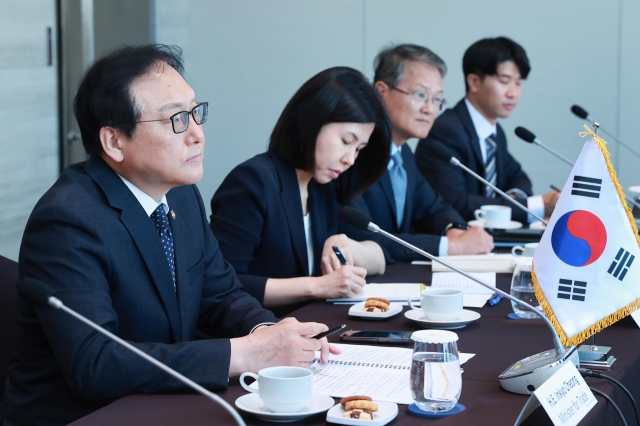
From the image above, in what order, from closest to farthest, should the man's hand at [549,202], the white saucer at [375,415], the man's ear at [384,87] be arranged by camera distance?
the white saucer at [375,415]
the man's ear at [384,87]
the man's hand at [549,202]

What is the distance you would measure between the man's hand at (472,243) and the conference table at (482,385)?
2.35ft

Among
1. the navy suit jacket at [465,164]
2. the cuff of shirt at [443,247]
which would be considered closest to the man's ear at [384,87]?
the navy suit jacket at [465,164]

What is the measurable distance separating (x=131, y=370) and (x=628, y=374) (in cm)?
86

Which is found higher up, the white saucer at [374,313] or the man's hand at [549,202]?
the white saucer at [374,313]

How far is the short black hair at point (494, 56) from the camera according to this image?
3.96 m

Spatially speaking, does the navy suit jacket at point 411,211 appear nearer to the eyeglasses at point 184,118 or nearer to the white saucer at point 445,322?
the white saucer at point 445,322

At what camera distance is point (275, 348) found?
4.62 feet

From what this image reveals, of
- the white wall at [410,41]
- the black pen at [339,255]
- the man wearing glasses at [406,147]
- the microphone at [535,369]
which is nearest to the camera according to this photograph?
the microphone at [535,369]

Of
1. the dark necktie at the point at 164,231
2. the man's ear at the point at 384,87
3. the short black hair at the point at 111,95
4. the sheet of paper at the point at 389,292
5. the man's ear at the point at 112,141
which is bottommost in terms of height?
the sheet of paper at the point at 389,292

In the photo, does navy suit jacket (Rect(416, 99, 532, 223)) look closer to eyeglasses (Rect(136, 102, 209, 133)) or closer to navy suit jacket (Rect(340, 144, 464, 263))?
navy suit jacket (Rect(340, 144, 464, 263))

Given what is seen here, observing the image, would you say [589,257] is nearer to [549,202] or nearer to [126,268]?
[126,268]

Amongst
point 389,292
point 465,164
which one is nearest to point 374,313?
point 389,292

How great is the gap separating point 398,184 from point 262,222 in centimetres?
95

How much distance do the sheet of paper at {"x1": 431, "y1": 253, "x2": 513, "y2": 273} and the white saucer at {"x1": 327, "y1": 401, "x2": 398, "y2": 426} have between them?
1222 mm
